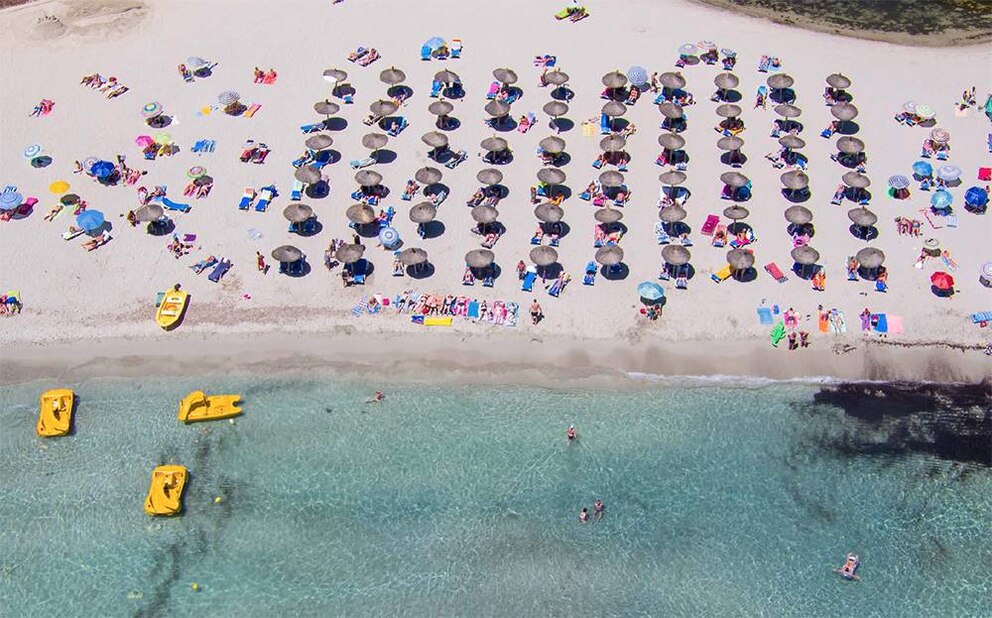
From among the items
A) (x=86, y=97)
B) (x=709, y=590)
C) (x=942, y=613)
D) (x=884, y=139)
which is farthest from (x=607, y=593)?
(x=86, y=97)

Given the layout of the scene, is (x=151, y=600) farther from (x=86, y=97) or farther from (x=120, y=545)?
(x=86, y=97)

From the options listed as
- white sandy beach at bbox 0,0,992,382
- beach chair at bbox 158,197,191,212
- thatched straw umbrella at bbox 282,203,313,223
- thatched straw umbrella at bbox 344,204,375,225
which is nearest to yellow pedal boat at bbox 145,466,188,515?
white sandy beach at bbox 0,0,992,382

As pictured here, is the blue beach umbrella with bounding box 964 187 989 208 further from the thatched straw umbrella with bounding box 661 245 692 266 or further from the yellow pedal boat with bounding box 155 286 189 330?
the yellow pedal boat with bounding box 155 286 189 330

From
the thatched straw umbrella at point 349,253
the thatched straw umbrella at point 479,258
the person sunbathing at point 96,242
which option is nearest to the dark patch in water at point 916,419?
the thatched straw umbrella at point 479,258

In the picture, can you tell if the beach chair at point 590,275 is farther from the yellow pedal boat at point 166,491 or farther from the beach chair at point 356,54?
the beach chair at point 356,54

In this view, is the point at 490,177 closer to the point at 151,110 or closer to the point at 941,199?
the point at 151,110

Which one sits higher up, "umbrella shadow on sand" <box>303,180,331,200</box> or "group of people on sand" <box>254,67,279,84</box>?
"group of people on sand" <box>254,67,279,84</box>

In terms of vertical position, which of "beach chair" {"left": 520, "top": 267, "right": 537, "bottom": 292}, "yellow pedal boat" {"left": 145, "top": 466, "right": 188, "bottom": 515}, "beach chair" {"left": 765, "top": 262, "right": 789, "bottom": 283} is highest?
"beach chair" {"left": 765, "top": 262, "right": 789, "bottom": 283}

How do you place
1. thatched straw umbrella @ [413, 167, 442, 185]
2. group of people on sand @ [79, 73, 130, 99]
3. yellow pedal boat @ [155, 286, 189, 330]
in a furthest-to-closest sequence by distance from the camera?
group of people on sand @ [79, 73, 130, 99] → thatched straw umbrella @ [413, 167, 442, 185] → yellow pedal boat @ [155, 286, 189, 330]
